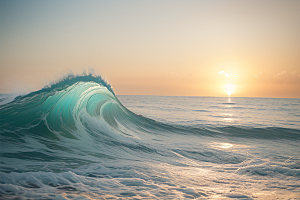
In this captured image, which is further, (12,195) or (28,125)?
(28,125)

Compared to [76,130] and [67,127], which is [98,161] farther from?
[67,127]

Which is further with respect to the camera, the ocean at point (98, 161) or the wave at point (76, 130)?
the wave at point (76, 130)

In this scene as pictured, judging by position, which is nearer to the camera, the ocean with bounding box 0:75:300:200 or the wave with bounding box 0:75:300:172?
the ocean with bounding box 0:75:300:200

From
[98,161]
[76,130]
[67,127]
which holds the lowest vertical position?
[98,161]

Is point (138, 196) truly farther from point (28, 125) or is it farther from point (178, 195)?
point (28, 125)

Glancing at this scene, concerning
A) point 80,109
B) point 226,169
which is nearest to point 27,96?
point 80,109

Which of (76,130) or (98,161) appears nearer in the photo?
(98,161)

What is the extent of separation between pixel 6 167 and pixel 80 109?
516 cm

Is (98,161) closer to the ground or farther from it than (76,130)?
closer to the ground

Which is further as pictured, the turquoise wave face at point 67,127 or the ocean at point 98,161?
the turquoise wave face at point 67,127

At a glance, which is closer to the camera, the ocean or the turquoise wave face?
the ocean

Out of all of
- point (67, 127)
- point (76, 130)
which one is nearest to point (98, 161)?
point (76, 130)

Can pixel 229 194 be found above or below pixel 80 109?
below

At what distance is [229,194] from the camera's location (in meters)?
3.18
